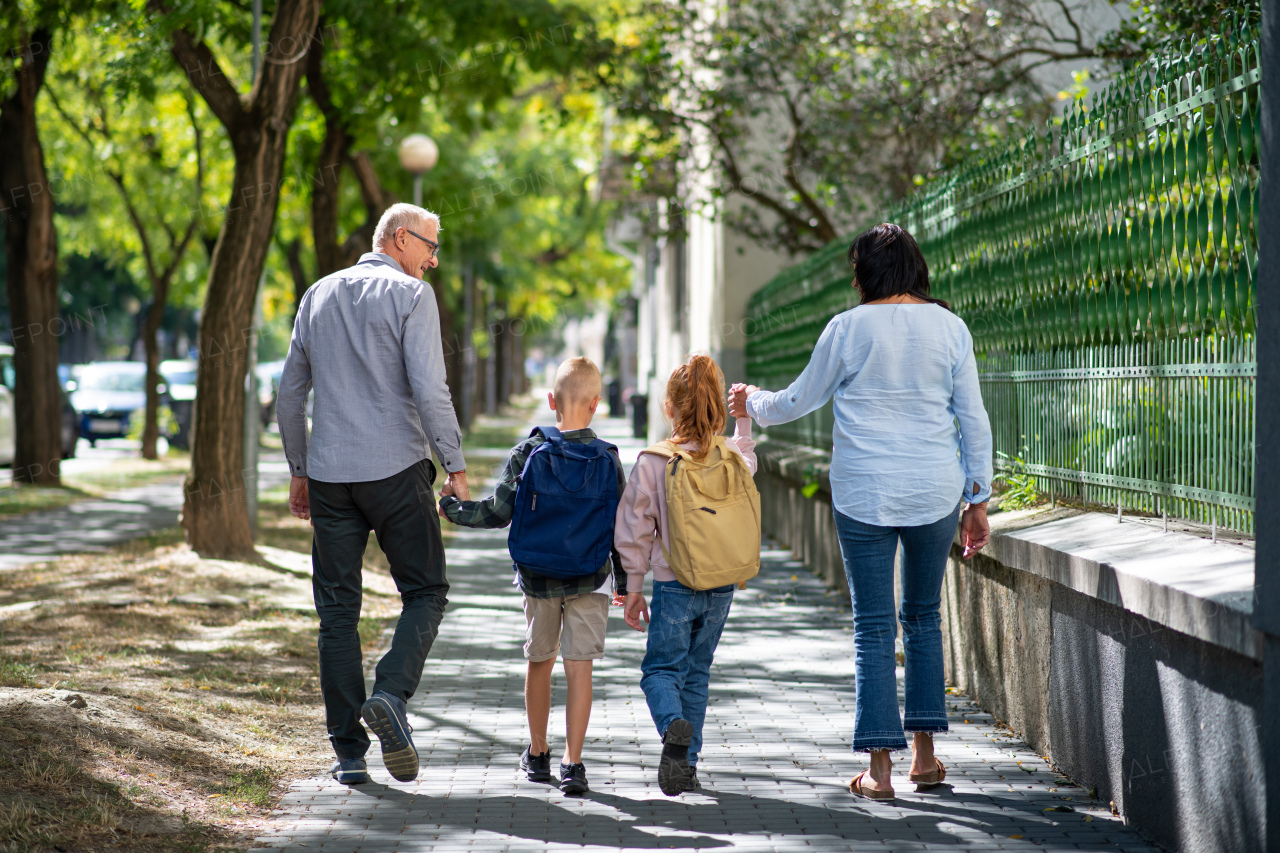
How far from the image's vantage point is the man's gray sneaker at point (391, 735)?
4.50 metres

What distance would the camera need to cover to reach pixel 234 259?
1055 centimetres

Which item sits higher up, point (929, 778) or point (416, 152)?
point (416, 152)

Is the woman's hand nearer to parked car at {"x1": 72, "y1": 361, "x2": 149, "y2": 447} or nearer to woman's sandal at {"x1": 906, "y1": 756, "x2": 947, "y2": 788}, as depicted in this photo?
woman's sandal at {"x1": 906, "y1": 756, "x2": 947, "y2": 788}

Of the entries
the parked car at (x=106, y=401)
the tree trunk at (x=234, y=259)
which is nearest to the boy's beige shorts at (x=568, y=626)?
the tree trunk at (x=234, y=259)

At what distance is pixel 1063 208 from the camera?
5.48 metres

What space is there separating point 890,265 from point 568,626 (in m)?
1.59

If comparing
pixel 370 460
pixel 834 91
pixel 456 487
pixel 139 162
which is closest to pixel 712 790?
pixel 456 487

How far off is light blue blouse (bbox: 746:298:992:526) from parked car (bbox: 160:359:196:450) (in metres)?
21.6

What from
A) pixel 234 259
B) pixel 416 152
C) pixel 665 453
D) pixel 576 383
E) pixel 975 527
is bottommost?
pixel 975 527

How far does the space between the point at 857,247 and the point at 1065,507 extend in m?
1.58

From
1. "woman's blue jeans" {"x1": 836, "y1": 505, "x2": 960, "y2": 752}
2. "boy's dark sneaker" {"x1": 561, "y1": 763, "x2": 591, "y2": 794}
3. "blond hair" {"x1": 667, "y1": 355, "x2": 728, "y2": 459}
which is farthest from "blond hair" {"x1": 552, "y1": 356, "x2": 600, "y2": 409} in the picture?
"boy's dark sneaker" {"x1": 561, "y1": 763, "x2": 591, "y2": 794}

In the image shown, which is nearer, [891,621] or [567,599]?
[891,621]

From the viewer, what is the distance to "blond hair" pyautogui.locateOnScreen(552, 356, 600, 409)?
460cm

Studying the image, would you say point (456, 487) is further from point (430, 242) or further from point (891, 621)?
point (891, 621)
